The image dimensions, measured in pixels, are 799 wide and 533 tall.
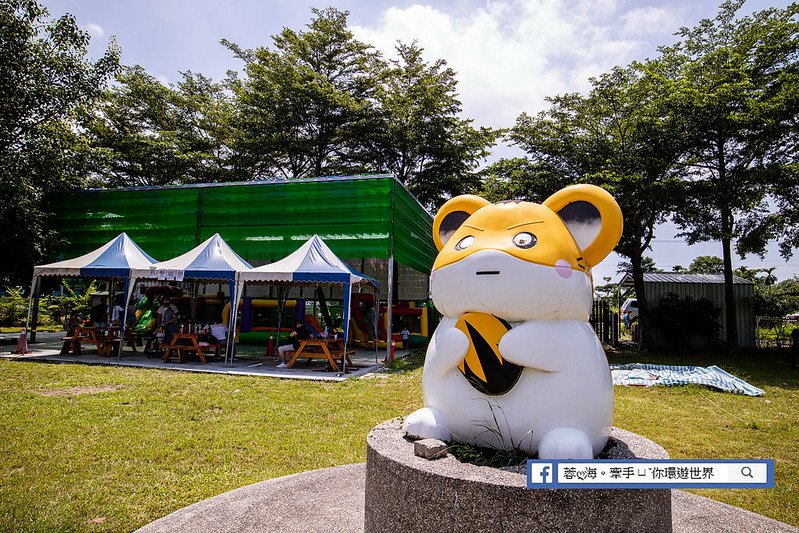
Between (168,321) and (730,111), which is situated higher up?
(730,111)

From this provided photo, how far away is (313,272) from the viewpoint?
35.7 feet

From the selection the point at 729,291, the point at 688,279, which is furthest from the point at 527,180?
the point at 688,279

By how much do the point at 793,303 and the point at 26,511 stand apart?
39652mm

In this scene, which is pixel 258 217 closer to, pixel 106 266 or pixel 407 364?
pixel 106 266

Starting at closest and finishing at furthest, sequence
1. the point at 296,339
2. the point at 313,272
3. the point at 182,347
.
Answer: the point at 313,272 < the point at 296,339 < the point at 182,347

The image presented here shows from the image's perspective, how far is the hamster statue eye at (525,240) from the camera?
Answer: 10.4ft

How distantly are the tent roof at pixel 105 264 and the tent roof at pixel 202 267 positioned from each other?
19.0 inches

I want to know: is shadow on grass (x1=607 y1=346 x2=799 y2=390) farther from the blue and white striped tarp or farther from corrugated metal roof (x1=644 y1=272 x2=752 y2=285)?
corrugated metal roof (x1=644 y1=272 x2=752 y2=285)

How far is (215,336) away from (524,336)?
11.5 m

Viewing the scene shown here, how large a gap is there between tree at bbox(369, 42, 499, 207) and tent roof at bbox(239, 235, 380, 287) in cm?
1222

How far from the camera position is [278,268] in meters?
11.2

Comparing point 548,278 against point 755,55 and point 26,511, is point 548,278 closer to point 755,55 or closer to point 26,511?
point 26,511

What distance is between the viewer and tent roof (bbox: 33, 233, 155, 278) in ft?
40.1

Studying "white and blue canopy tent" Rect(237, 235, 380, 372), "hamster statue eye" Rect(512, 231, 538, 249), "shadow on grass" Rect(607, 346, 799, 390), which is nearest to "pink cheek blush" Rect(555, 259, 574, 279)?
"hamster statue eye" Rect(512, 231, 538, 249)
